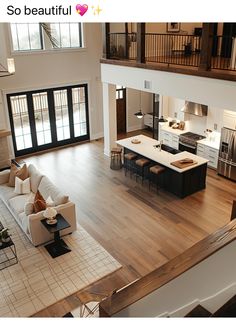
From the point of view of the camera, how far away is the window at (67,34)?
11730 mm

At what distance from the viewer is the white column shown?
1109 cm

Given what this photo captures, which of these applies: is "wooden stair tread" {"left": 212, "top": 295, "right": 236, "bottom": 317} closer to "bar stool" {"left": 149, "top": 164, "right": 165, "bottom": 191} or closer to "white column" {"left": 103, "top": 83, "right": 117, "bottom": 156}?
"bar stool" {"left": 149, "top": 164, "right": 165, "bottom": 191}

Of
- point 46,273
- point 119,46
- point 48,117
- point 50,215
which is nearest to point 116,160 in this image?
point 48,117

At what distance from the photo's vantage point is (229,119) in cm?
981

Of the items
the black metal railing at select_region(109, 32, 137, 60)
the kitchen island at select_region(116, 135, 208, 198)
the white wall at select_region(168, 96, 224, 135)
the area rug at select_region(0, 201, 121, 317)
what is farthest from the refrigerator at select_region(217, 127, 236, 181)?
the area rug at select_region(0, 201, 121, 317)

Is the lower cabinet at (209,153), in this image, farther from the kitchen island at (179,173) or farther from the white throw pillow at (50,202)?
the white throw pillow at (50,202)

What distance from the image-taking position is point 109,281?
6.29 metres

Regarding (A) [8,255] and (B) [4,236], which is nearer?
(B) [4,236]

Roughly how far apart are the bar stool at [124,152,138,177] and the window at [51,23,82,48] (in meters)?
4.85

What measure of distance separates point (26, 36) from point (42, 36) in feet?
1.84
